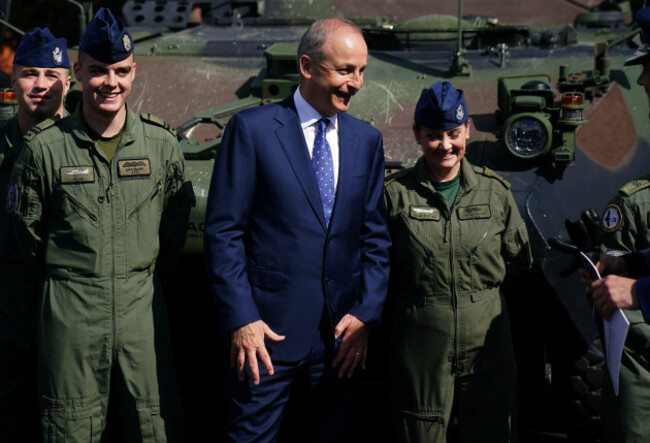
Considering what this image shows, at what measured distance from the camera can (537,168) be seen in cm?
531

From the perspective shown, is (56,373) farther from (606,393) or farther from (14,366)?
(606,393)

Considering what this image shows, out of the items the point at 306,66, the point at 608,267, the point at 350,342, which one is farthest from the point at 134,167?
the point at 608,267

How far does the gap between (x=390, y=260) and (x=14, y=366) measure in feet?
5.93

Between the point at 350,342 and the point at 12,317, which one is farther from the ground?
the point at 350,342

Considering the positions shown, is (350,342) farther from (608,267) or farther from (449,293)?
(608,267)

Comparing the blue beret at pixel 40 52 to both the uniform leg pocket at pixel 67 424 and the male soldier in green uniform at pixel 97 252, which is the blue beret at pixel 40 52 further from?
the uniform leg pocket at pixel 67 424

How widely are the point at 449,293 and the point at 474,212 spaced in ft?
1.15

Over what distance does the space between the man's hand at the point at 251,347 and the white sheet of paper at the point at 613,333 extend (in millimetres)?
1168

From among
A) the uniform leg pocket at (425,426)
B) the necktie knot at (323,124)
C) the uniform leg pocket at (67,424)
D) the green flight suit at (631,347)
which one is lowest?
the uniform leg pocket at (425,426)

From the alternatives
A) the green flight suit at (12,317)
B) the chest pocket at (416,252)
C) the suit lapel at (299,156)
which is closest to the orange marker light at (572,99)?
the chest pocket at (416,252)

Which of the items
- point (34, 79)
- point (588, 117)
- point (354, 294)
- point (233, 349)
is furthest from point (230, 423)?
point (588, 117)

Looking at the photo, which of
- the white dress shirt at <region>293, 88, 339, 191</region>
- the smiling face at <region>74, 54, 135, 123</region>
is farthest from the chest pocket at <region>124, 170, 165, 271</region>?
the white dress shirt at <region>293, 88, 339, 191</region>

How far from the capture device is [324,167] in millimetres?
3881

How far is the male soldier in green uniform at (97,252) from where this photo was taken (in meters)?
4.09
